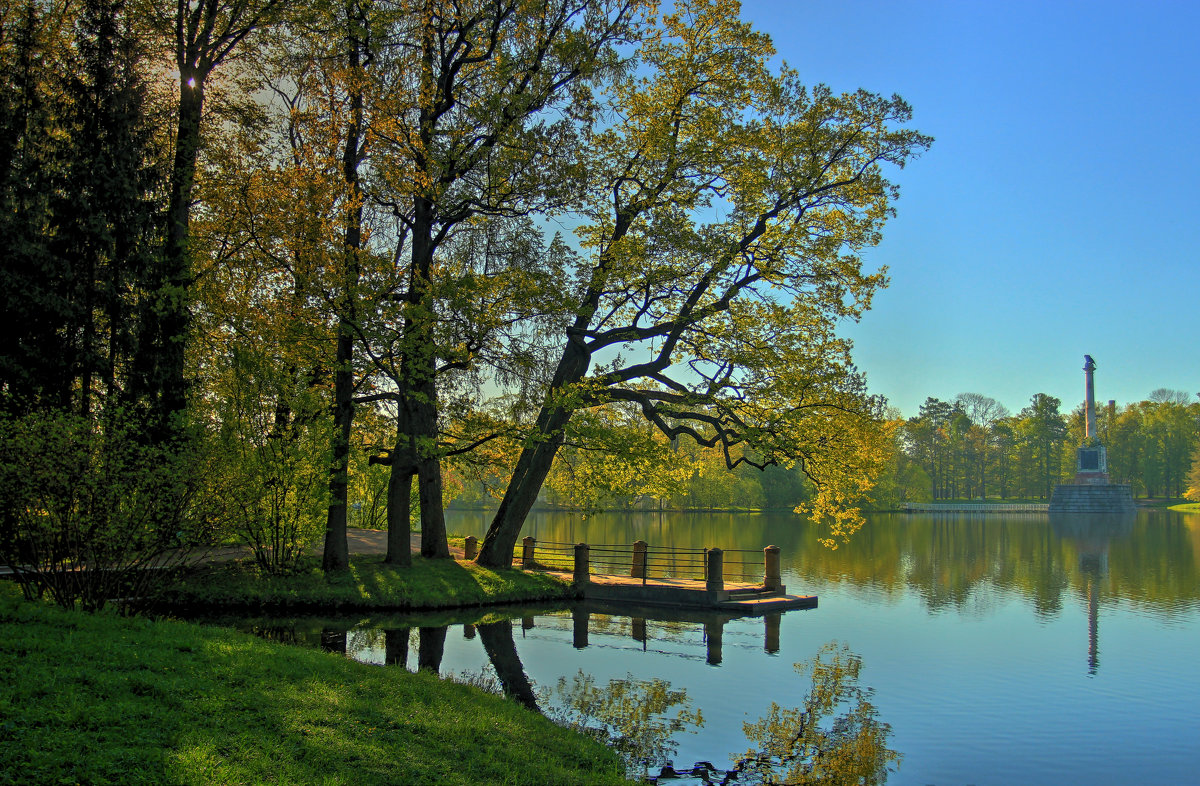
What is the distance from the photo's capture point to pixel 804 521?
65688 mm

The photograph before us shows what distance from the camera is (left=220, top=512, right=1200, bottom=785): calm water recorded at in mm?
10500

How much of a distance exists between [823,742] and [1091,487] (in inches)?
2917

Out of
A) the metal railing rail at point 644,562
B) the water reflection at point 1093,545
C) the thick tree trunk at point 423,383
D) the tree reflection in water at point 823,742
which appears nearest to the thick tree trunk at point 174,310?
the thick tree trunk at point 423,383

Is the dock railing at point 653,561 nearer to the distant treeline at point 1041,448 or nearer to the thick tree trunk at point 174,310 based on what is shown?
the thick tree trunk at point 174,310

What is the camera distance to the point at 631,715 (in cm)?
1121

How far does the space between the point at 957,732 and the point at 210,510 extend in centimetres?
1237

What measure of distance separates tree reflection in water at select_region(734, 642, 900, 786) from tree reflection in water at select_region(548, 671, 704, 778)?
39.7 inches

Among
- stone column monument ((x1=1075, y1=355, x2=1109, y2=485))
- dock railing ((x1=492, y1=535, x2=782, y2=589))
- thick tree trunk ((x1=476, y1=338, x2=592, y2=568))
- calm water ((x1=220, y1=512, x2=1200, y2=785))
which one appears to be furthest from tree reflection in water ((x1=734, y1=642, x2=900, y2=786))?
stone column monument ((x1=1075, y1=355, x2=1109, y2=485))

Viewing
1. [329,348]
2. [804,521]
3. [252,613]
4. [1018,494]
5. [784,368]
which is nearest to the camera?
[252,613]

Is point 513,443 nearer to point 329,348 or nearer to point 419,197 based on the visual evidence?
point 329,348

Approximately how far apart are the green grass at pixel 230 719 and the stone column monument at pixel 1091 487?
76.9 metres

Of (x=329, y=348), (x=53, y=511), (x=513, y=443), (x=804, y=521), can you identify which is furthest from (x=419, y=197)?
(x=804, y=521)

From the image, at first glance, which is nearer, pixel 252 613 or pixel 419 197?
pixel 252 613

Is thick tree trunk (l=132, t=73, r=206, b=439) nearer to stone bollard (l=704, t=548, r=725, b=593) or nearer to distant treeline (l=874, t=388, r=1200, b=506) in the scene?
stone bollard (l=704, t=548, r=725, b=593)
